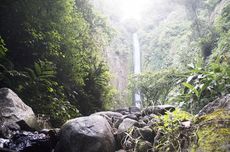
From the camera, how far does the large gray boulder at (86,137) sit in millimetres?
2500

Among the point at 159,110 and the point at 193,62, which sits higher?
the point at 193,62

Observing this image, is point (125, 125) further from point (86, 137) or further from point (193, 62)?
point (193, 62)

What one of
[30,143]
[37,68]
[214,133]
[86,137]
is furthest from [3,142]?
[214,133]

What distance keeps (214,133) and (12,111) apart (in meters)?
2.07

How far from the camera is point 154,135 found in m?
2.64

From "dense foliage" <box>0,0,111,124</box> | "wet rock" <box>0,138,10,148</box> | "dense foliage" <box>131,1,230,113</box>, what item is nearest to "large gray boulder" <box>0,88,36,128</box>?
"wet rock" <box>0,138,10,148</box>

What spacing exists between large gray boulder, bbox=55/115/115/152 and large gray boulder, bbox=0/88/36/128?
21.3 inches

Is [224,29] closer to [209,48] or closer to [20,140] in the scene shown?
[209,48]

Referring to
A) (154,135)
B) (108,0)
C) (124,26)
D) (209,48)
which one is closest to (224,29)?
(209,48)

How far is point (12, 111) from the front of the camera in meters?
2.95

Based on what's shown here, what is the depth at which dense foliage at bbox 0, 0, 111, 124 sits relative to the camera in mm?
3914

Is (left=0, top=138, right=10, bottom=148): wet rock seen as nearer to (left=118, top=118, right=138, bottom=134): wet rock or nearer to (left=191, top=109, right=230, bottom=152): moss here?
(left=118, top=118, right=138, bottom=134): wet rock

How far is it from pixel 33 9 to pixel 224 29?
513cm

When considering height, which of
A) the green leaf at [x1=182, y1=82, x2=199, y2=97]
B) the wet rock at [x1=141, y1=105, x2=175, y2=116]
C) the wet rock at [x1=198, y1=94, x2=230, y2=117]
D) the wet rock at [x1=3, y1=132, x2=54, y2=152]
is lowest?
the wet rock at [x1=3, y1=132, x2=54, y2=152]
